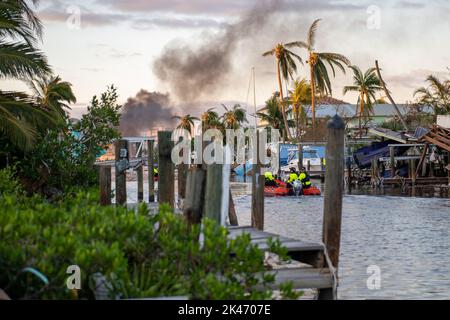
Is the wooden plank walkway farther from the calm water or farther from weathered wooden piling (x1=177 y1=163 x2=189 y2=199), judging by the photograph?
weathered wooden piling (x1=177 y1=163 x2=189 y2=199)

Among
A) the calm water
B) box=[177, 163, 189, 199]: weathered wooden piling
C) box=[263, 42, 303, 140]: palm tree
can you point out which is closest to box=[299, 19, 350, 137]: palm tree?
box=[263, 42, 303, 140]: palm tree

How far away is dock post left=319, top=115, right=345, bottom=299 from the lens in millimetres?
11188

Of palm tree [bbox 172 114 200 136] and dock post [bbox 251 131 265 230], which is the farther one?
palm tree [bbox 172 114 200 136]

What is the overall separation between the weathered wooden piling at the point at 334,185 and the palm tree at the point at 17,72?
8.46 meters

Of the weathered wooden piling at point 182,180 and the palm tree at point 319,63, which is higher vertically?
the palm tree at point 319,63

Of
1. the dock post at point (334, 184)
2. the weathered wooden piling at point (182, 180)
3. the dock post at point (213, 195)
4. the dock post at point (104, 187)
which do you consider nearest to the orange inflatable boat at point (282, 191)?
the weathered wooden piling at point (182, 180)

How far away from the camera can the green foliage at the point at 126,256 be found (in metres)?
7.50

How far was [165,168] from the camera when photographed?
17719mm

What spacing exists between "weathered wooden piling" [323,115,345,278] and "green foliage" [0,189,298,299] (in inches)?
113

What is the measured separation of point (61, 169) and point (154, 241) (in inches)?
430

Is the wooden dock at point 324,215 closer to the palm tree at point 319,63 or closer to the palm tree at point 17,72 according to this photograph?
the palm tree at point 17,72

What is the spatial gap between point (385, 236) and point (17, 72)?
13.4 metres

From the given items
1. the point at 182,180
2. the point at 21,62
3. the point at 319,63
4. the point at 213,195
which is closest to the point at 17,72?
the point at 21,62

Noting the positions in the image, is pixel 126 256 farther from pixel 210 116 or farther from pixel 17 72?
pixel 210 116
